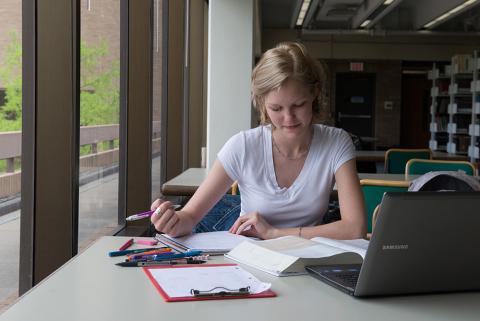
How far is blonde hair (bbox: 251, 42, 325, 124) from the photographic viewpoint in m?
2.04

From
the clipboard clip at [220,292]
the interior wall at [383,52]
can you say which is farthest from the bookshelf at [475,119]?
the clipboard clip at [220,292]

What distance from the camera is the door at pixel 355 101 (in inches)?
606

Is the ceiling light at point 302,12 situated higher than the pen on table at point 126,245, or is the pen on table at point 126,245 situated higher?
→ the ceiling light at point 302,12

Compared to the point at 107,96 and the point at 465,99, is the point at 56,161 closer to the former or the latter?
the point at 107,96

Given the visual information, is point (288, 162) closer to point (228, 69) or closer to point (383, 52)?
point (228, 69)

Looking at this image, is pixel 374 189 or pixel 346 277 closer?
pixel 346 277

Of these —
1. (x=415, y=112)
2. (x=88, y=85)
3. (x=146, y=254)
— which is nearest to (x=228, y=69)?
(x=88, y=85)

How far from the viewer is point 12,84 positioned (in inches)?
96.2

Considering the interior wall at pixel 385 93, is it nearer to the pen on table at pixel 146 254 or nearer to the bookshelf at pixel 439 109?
the bookshelf at pixel 439 109

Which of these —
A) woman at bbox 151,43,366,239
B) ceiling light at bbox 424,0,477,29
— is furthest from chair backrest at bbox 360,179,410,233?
ceiling light at bbox 424,0,477,29

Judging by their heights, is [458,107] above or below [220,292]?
above

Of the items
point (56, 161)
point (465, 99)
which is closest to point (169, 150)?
point (56, 161)

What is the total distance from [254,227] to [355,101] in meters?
14.0

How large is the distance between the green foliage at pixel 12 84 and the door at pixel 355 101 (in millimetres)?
13353
